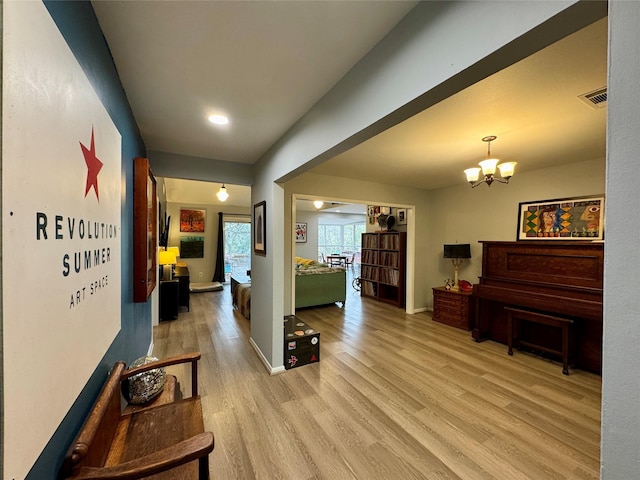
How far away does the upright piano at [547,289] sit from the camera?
269cm

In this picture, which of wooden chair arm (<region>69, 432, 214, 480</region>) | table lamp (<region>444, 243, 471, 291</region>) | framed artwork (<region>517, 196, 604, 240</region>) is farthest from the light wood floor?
framed artwork (<region>517, 196, 604, 240</region>)

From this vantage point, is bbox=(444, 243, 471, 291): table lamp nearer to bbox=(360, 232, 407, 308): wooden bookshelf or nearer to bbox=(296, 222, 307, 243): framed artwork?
bbox=(360, 232, 407, 308): wooden bookshelf

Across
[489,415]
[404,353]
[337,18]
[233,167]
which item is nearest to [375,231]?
[404,353]

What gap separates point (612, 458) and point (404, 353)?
275cm

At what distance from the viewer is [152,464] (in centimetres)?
86

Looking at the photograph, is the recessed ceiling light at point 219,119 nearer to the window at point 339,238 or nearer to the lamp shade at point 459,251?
the lamp shade at point 459,251

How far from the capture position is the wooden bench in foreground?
2.76ft

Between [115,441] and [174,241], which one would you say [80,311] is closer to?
[115,441]

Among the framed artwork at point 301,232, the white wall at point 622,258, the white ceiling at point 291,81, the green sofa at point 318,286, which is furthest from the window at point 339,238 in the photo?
the white wall at point 622,258

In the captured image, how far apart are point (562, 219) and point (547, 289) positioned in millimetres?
936

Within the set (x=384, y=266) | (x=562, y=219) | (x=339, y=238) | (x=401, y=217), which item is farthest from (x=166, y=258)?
(x=339, y=238)

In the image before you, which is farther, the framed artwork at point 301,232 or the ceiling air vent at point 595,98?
the framed artwork at point 301,232

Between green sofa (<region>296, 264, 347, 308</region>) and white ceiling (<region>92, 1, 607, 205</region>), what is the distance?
9.08ft

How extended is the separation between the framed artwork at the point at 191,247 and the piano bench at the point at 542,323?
23.1ft
